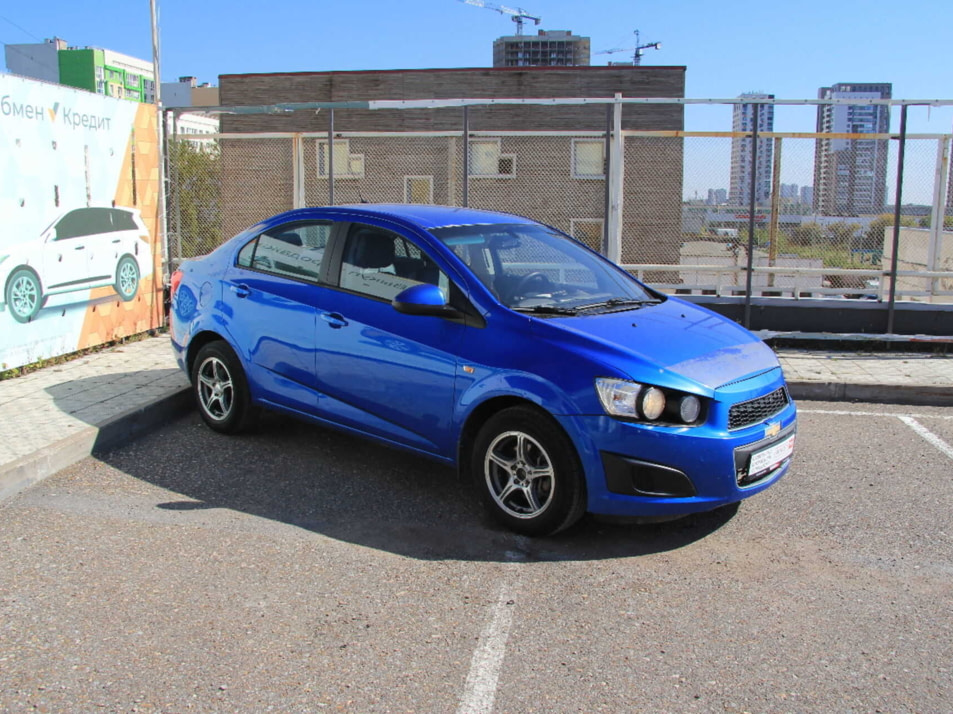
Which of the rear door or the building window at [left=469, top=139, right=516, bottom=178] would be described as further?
the building window at [left=469, top=139, right=516, bottom=178]

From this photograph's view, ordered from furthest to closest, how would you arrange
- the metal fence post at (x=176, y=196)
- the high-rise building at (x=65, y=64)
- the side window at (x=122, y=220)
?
1. the high-rise building at (x=65, y=64)
2. the metal fence post at (x=176, y=196)
3. the side window at (x=122, y=220)

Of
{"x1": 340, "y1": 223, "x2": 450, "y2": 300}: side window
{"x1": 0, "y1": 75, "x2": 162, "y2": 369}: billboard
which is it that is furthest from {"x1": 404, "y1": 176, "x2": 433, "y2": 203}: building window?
{"x1": 340, "y1": 223, "x2": 450, "y2": 300}: side window

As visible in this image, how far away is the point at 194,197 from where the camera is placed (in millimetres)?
11328

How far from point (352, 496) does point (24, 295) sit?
14.8 ft

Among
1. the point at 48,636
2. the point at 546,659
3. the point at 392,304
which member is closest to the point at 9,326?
the point at 392,304

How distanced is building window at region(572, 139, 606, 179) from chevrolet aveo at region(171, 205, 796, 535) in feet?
16.6

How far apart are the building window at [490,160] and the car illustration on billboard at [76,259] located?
161 inches

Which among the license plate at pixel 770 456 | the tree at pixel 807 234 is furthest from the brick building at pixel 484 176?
the license plate at pixel 770 456

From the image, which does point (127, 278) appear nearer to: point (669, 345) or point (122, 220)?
point (122, 220)

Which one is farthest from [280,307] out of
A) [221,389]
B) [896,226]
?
[896,226]

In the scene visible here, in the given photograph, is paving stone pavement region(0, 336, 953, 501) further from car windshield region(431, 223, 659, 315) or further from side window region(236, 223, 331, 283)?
car windshield region(431, 223, 659, 315)

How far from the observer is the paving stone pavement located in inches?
233

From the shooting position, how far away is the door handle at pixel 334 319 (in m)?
5.47

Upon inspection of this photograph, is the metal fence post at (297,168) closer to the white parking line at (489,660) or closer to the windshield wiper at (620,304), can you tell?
the windshield wiper at (620,304)
